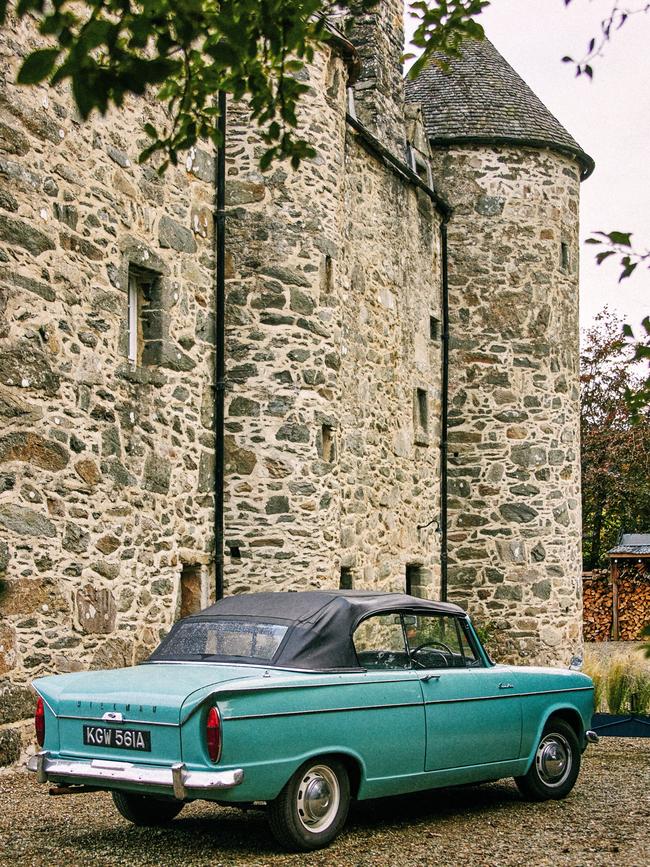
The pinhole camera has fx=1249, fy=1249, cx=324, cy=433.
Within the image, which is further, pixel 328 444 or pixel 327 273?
pixel 327 273

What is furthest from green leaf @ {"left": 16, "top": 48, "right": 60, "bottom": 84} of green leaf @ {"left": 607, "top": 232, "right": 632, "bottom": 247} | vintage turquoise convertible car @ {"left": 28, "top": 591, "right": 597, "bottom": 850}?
vintage turquoise convertible car @ {"left": 28, "top": 591, "right": 597, "bottom": 850}

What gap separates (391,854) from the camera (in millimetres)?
6742

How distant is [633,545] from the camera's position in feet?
103

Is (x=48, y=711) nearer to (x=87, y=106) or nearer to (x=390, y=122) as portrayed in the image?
(x=87, y=106)

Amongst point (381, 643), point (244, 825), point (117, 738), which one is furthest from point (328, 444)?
point (117, 738)

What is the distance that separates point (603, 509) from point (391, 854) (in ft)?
101

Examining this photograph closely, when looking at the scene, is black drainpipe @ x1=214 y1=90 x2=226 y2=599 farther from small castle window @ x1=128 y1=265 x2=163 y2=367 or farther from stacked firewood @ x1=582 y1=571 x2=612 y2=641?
stacked firewood @ x1=582 y1=571 x2=612 y2=641

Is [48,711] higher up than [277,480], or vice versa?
[277,480]

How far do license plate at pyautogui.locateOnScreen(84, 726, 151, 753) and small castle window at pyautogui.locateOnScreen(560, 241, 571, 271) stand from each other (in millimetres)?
15433

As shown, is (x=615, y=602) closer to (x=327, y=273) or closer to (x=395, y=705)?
(x=327, y=273)

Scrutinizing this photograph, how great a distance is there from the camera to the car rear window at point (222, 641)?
7.28 m

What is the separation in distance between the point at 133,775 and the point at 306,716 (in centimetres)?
96

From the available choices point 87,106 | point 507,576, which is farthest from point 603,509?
point 87,106

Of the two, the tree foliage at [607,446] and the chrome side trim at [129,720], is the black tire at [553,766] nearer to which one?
the chrome side trim at [129,720]
